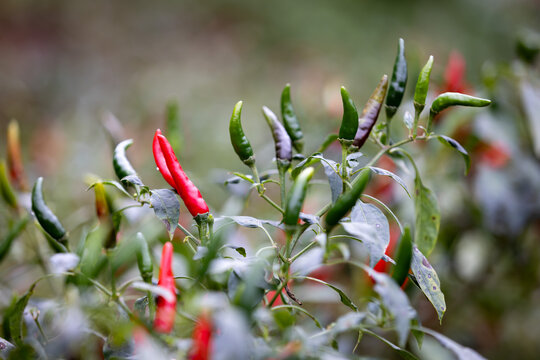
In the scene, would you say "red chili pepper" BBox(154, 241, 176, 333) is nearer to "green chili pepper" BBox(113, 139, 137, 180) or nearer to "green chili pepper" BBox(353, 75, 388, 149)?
"green chili pepper" BBox(113, 139, 137, 180)

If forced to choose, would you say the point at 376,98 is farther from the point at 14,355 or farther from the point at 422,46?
the point at 422,46

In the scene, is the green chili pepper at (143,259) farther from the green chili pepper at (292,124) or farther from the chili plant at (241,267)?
the green chili pepper at (292,124)

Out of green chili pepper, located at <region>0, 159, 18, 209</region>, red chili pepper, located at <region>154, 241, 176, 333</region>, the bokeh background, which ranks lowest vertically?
the bokeh background

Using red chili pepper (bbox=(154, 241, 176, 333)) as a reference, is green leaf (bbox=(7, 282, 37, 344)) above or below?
below

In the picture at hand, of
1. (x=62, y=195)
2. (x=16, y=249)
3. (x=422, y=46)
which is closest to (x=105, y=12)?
(x=422, y=46)

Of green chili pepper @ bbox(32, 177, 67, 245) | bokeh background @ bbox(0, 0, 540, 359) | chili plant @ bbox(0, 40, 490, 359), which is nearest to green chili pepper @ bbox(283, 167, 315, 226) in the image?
chili plant @ bbox(0, 40, 490, 359)

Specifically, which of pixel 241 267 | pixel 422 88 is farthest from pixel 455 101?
pixel 241 267
